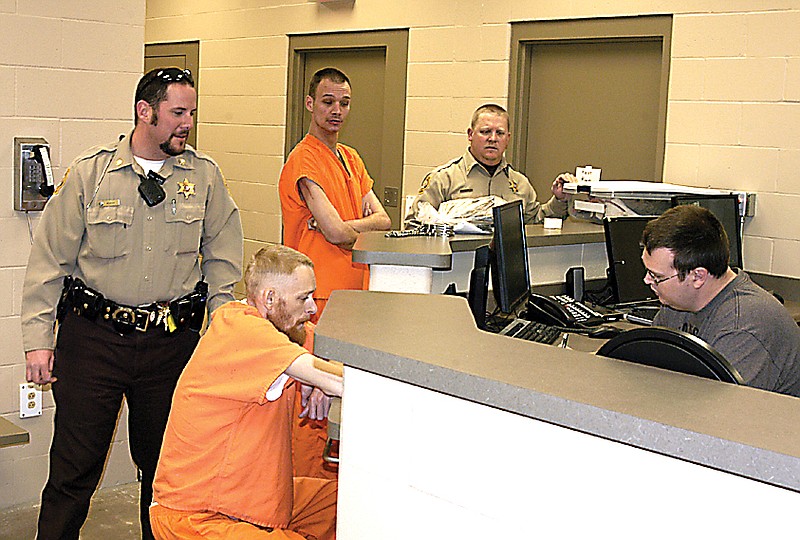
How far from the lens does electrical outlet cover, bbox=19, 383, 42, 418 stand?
12.9ft

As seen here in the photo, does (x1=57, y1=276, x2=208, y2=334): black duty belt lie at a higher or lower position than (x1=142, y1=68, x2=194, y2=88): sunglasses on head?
lower

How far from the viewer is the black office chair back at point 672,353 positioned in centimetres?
165

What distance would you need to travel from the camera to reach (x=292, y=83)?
274 inches

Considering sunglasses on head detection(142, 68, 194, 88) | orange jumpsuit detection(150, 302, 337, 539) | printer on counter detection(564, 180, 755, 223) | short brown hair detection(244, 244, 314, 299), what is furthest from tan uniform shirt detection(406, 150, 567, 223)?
orange jumpsuit detection(150, 302, 337, 539)

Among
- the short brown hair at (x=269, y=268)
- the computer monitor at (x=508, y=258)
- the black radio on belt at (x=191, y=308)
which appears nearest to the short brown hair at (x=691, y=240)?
the computer monitor at (x=508, y=258)

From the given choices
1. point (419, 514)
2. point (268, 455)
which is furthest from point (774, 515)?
point (268, 455)

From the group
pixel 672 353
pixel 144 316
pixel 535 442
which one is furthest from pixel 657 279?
pixel 144 316

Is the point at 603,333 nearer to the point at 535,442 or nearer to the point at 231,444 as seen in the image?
the point at 231,444

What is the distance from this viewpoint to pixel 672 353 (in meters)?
1.70

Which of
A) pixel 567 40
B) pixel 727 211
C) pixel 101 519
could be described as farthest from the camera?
pixel 567 40

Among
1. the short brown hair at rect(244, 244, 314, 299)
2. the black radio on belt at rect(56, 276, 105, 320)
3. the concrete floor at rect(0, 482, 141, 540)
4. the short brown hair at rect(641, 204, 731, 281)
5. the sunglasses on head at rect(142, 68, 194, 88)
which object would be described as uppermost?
the sunglasses on head at rect(142, 68, 194, 88)

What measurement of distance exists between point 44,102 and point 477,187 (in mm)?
1994

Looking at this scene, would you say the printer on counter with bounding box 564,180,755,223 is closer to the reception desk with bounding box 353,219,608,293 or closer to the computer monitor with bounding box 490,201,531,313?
the reception desk with bounding box 353,219,608,293

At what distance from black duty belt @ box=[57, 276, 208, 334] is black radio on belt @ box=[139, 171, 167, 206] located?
335mm
